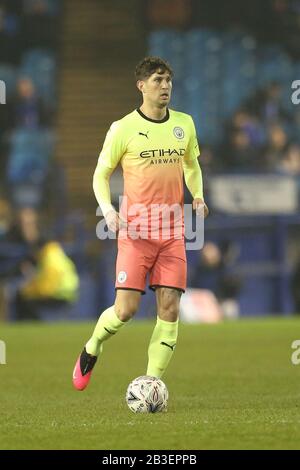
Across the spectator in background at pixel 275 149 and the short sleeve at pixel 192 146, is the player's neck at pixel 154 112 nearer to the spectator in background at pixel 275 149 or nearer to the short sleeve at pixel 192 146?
the short sleeve at pixel 192 146

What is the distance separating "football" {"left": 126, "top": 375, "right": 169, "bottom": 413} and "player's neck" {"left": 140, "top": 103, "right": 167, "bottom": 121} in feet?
5.72

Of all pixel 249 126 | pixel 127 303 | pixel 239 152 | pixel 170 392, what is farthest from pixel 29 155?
pixel 127 303

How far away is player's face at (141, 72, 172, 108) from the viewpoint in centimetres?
802

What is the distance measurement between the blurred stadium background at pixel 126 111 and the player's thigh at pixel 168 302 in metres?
12.5

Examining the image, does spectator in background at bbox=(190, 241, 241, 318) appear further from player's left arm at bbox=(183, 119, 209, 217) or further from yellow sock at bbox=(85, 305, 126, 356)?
yellow sock at bbox=(85, 305, 126, 356)

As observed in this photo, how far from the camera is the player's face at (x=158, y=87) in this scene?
802cm

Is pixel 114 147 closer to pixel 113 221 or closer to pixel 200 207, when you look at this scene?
pixel 113 221

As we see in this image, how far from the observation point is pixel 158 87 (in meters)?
8.02

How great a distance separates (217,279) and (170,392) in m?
12.4

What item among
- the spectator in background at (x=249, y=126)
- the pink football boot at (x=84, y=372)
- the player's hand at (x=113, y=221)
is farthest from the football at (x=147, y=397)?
the spectator in background at (x=249, y=126)

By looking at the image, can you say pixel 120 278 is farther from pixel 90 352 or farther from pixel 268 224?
pixel 268 224

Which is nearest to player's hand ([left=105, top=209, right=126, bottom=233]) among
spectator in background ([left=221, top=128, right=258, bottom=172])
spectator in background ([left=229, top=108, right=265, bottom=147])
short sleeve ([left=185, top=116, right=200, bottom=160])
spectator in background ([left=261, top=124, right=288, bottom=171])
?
short sleeve ([left=185, top=116, right=200, bottom=160])
